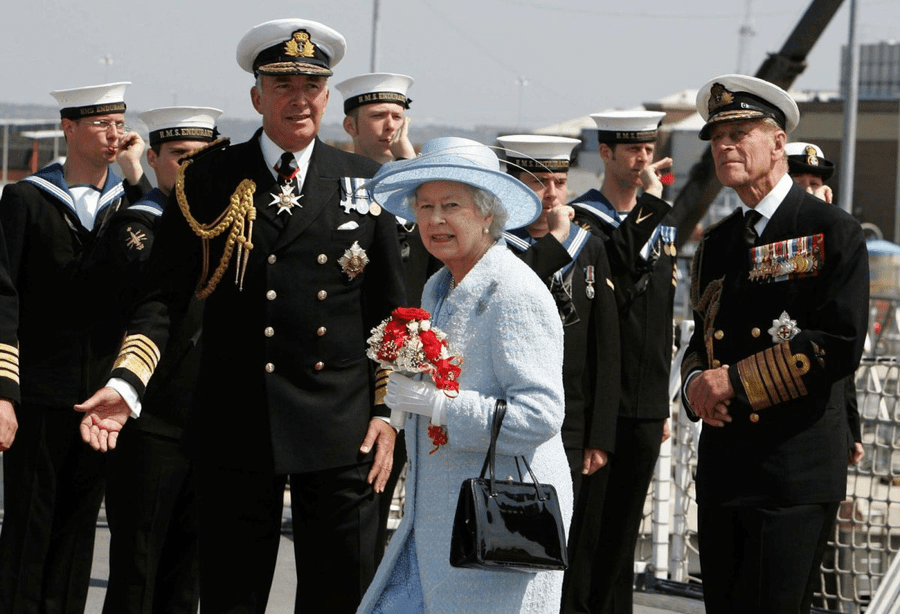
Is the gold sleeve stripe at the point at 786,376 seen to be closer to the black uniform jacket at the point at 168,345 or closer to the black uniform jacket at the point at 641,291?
the black uniform jacket at the point at 641,291

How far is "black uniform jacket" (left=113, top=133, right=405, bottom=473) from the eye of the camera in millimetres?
4867

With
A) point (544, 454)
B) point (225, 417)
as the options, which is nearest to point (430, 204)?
point (544, 454)

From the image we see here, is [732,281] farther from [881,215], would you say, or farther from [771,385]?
[881,215]

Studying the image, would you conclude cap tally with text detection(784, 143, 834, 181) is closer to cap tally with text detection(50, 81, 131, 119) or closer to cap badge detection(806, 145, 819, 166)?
cap badge detection(806, 145, 819, 166)

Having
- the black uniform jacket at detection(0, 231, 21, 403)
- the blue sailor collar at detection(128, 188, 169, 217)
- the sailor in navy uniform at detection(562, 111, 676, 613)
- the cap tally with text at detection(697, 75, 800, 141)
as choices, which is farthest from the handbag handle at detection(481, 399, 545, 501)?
the sailor in navy uniform at detection(562, 111, 676, 613)

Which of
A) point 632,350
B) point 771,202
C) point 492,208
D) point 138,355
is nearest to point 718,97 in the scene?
point 771,202

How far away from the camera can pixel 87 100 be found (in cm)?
653

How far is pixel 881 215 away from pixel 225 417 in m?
66.3

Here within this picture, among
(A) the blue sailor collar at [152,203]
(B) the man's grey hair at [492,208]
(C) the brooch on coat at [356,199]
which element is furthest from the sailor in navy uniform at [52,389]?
(B) the man's grey hair at [492,208]

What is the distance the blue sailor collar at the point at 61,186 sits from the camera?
631cm

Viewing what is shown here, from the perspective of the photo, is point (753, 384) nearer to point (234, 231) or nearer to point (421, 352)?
point (421, 352)

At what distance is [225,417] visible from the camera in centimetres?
491

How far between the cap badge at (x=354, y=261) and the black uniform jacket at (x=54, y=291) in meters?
1.70

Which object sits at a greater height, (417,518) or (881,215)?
(881,215)
